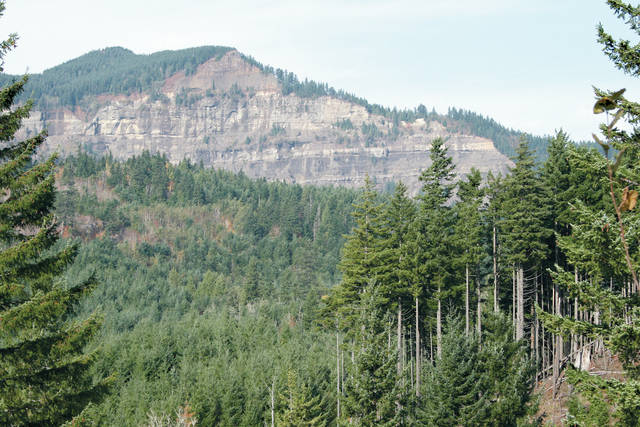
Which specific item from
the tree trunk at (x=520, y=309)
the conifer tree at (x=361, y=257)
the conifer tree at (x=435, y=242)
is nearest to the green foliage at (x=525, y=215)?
the tree trunk at (x=520, y=309)

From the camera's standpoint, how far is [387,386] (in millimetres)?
21578

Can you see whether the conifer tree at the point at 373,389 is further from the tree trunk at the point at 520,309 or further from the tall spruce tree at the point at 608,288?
the tall spruce tree at the point at 608,288

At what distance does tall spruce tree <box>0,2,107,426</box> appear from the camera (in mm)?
10172

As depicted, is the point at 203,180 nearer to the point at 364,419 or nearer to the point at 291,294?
the point at 291,294

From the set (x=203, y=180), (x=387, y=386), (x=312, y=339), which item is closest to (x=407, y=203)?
(x=387, y=386)

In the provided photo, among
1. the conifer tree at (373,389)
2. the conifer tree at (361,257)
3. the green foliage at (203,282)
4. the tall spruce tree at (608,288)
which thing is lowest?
the green foliage at (203,282)

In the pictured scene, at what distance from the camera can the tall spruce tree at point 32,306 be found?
10172 mm

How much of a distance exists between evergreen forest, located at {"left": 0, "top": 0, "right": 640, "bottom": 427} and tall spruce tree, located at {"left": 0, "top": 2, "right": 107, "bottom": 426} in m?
0.04

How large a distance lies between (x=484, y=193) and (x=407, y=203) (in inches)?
190

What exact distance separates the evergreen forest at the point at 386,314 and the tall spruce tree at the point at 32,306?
4 centimetres

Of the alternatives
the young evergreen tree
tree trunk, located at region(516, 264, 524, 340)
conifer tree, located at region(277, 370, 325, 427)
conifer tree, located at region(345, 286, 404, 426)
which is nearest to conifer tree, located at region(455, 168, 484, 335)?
tree trunk, located at region(516, 264, 524, 340)

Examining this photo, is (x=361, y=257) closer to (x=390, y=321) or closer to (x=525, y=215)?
(x=390, y=321)

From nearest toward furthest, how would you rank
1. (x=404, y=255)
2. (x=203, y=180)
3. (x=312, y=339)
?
(x=404, y=255) < (x=312, y=339) < (x=203, y=180)

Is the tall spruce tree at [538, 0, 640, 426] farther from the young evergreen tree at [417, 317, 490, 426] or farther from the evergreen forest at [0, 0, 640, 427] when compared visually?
the young evergreen tree at [417, 317, 490, 426]
